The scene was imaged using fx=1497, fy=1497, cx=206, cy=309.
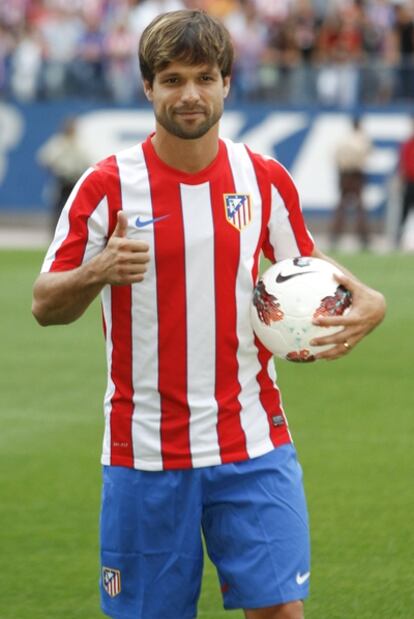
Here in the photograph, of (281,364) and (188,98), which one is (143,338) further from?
(281,364)

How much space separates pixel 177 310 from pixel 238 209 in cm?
39

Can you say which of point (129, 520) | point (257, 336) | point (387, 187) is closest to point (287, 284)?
point (257, 336)

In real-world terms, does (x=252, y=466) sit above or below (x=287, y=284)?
below

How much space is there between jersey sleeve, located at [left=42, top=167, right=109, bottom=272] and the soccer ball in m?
0.55

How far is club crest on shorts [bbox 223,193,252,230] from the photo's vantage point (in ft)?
15.9

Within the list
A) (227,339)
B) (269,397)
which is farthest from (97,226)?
(269,397)

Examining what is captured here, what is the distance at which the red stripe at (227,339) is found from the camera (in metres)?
4.78

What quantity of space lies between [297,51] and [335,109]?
1292 millimetres

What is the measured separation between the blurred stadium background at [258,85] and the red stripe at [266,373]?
21.9 metres

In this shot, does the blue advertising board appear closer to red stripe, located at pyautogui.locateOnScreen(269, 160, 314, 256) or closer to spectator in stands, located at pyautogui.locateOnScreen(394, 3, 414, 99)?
spectator in stands, located at pyautogui.locateOnScreen(394, 3, 414, 99)

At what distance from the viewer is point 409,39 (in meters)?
27.6

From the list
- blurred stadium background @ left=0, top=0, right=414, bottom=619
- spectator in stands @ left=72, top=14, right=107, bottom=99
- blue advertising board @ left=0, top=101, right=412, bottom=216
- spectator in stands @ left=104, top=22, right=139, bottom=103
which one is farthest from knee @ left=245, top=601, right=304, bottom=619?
spectator in stands @ left=72, top=14, right=107, bottom=99

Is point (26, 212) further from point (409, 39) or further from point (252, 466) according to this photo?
point (252, 466)

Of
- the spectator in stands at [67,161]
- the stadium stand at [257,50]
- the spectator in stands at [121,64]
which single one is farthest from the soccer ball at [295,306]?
the spectator in stands at [121,64]
